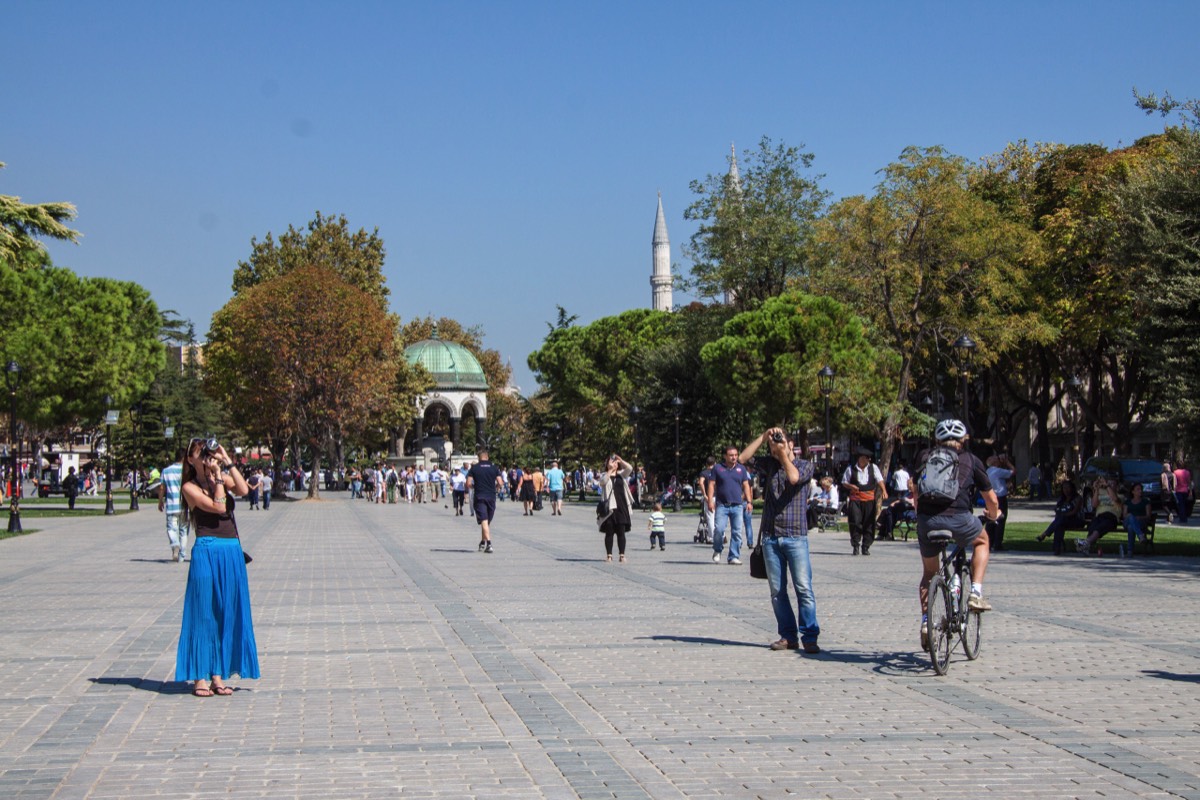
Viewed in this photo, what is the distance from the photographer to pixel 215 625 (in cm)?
857

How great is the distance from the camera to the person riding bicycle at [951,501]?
9359mm

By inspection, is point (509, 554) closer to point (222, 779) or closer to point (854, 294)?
point (222, 779)

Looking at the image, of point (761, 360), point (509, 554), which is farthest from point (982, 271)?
point (509, 554)

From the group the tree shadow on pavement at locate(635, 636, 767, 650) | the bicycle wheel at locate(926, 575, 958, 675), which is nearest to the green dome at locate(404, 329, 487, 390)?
the tree shadow on pavement at locate(635, 636, 767, 650)

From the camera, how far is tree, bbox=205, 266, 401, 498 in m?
58.4

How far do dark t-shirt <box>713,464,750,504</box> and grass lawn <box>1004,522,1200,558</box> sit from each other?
585 centimetres

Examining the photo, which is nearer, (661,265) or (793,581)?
(793,581)

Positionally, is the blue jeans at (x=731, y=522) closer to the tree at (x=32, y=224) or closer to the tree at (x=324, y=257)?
the tree at (x=32, y=224)

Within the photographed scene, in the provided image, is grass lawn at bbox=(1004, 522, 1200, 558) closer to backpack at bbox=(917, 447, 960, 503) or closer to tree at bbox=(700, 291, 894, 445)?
backpack at bbox=(917, 447, 960, 503)

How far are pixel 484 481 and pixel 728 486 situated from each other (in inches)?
208

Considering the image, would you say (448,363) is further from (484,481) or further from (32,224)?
(484,481)

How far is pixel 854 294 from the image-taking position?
1679 inches

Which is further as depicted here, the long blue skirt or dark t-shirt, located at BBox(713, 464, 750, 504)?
dark t-shirt, located at BBox(713, 464, 750, 504)

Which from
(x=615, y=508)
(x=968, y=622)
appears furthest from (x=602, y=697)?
(x=615, y=508)
